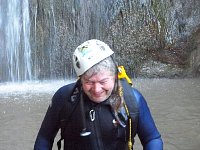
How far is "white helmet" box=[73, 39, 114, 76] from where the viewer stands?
2.02 metres

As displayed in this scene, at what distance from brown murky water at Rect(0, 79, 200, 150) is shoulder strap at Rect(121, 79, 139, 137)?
108 inches

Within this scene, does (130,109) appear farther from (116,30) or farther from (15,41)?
(15,41)

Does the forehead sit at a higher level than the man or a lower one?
higher

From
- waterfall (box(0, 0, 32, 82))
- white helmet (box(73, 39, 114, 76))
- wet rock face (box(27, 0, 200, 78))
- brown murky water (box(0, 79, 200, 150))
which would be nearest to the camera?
white helmet (box(73, 39, 114, 76))

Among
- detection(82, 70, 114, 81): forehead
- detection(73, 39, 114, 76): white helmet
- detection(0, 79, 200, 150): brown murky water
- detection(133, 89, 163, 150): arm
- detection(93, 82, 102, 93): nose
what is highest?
detection(73, 39, 114, 76): white helmet

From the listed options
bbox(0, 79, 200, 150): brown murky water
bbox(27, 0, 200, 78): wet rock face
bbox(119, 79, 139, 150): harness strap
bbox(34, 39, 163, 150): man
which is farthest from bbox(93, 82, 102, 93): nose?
bbox(27, 0, 200, 78): wet rock face

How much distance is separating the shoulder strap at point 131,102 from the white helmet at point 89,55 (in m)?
0.23

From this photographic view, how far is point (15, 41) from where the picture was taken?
40.4ft

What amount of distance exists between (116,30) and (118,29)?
7 centimetres

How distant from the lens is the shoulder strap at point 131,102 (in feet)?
7.04

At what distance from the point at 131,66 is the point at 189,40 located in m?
1.81

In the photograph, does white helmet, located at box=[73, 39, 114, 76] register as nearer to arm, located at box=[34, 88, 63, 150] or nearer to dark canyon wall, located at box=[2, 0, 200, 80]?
arm, located at box=[34, 88, 63, 150]

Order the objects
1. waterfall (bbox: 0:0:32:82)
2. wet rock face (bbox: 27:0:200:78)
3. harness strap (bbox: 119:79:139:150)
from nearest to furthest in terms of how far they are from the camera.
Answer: harness strap (bbox: 119:79:139:150) < wet rock face (bbox: 27:0:200:78) < waterfall (bbox: 0:0:32:82)

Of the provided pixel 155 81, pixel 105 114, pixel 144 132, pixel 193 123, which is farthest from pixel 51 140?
pixel 155 81
